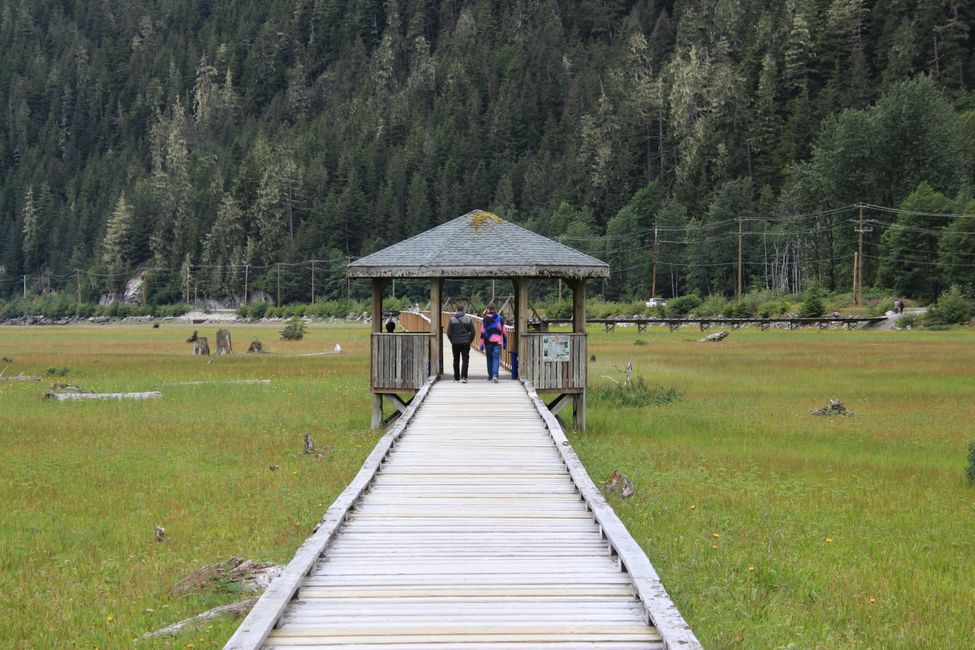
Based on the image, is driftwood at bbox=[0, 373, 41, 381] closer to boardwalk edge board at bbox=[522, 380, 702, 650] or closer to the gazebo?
the gazebo

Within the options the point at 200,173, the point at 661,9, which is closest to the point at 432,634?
the point at 200,173

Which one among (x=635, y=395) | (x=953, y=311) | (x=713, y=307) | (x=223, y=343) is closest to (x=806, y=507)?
(x=635, y=395)

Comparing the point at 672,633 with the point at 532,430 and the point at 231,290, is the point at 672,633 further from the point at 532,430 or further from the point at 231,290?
the point at 231,290

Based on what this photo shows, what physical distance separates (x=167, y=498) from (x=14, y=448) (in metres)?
6.57

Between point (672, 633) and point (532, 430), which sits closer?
point (672, 633)

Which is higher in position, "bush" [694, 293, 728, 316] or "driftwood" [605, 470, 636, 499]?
"bush" [694, 293, 728, 316]

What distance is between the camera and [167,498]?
623 inches

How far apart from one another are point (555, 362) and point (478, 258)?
9.01 ft

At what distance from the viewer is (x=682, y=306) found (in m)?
89.4

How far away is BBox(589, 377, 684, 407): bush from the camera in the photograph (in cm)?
2917

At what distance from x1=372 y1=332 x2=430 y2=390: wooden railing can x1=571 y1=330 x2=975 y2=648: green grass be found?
12.1 feet

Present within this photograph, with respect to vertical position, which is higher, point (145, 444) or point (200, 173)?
point (200, 173)

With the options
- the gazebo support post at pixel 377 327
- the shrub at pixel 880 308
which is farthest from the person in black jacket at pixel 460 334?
the shrub at pixel 880 308

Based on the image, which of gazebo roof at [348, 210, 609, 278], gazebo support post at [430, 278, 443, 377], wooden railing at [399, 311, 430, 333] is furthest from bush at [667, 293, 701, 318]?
gazebo support post at [430, 278, 443, 377]
